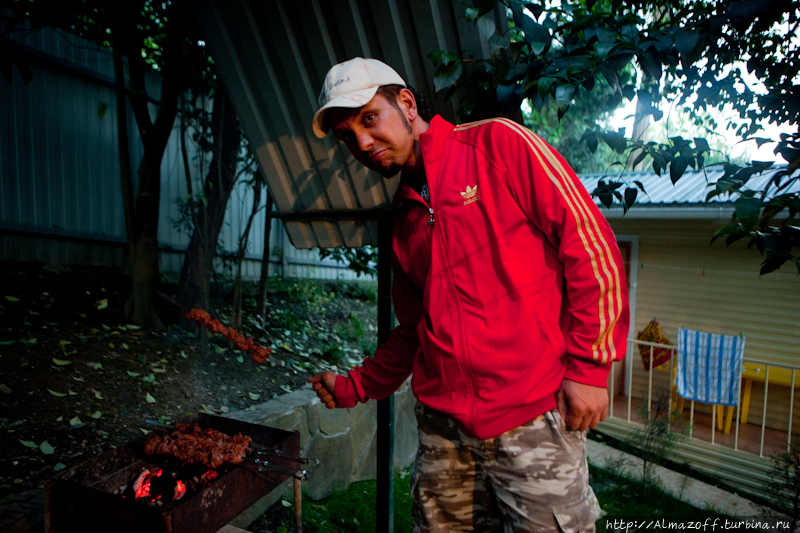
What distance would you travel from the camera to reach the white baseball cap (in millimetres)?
1969

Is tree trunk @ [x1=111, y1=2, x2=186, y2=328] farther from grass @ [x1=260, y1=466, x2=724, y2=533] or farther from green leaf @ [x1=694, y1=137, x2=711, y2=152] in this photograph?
green leaf @ [x1=694, y1=137, x2=711, y2=152]

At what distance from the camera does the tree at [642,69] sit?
85.4 inches

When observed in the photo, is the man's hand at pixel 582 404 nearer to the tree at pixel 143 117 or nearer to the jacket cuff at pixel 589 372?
the jacket cuff at pixel 589 372

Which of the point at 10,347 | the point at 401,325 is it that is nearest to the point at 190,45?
the point at 10,347

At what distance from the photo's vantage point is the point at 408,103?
7.07 ft

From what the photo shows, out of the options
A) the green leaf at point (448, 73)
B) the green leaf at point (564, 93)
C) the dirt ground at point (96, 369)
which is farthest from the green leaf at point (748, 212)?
the dirt ground at point (96, 369)

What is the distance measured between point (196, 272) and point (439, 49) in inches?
181

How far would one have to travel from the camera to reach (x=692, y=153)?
8.93 feet

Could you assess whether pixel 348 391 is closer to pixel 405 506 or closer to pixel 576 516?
pixel 576 516

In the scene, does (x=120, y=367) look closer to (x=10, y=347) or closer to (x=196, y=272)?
(x=10, y=347)

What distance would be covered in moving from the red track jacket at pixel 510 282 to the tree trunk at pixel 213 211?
4627 mm

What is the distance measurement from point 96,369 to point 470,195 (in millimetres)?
3875

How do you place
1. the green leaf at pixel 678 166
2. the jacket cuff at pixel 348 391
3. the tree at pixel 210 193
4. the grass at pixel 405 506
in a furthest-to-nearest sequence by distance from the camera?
the tree at pixel 210 193, the grass at pixel 405 506, the green leaf at pixel 678 166, the jacket cuff at pixel 348 391

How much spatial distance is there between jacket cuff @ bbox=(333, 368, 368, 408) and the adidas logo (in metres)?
1.15
